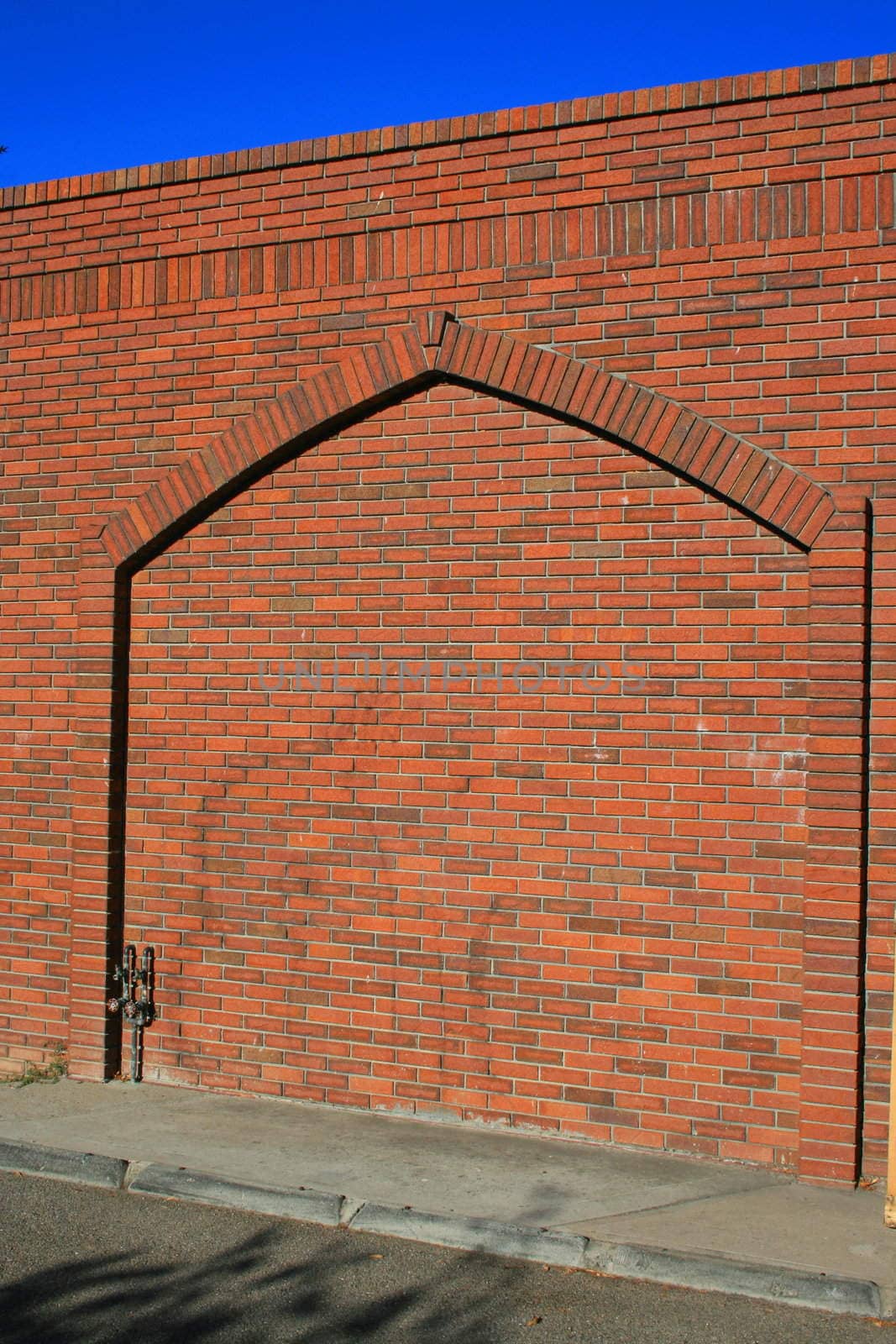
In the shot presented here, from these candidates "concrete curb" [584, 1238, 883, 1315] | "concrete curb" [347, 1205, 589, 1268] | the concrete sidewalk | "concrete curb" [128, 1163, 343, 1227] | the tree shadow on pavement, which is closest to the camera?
the tree shadow on pavement

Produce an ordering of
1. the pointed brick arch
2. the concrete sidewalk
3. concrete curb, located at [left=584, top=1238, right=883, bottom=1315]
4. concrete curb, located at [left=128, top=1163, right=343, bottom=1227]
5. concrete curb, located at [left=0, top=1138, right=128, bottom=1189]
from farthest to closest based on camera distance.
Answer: the pointed brick arch
concrete curb, located at [left=0, top=1138, right=128, bottom=1189]
concrete curb, located at [left=128, top=1163, right=343, bottom=1227]
the concrete sidewalk
concrete curb, located at [left=584, top=1238, right=883, bottom=1315]

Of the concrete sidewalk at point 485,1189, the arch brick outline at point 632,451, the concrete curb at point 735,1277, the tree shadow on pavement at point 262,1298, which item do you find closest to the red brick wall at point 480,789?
the arch brick outline at point 632,451

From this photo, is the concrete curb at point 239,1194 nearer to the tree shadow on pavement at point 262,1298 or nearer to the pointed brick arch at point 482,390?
the tree shadow on pavement at point 262,1298

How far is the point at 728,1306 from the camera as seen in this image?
4.65 meters

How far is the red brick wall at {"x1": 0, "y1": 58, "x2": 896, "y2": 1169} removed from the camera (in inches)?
233

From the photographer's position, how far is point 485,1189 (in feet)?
18.2

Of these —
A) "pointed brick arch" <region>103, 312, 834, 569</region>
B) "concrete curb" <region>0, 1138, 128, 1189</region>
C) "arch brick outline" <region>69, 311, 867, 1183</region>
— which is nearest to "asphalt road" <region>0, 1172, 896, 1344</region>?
"concrete curb" <region>0, 1138, 128, 1189</region>

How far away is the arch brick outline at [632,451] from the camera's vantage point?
5684mm

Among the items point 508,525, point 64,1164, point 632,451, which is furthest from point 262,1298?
point 632,451

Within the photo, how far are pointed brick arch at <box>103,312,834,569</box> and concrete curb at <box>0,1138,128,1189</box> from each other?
10.4ft

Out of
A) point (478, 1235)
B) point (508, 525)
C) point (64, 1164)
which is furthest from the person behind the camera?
point (508, 525)

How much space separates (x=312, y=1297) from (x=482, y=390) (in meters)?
4.32

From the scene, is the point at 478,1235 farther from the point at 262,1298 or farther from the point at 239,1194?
the point at 239,1194

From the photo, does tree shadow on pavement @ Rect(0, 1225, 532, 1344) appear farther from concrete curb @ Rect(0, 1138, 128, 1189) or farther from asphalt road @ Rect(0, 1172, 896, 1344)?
concrete curb @ Rect(0, 1138, 128, 1189)
